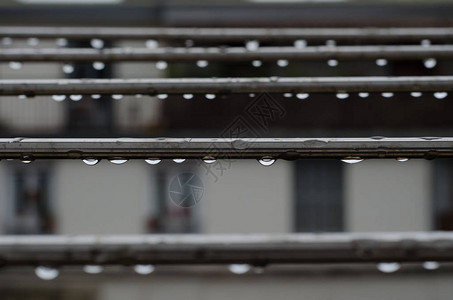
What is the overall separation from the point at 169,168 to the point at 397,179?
12.1 feet

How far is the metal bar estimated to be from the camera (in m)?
1.05

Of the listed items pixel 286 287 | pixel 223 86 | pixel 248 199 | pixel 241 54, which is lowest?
pixel 223 86

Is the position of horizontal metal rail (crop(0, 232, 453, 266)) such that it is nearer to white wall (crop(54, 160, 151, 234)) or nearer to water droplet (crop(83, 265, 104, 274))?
water droplet (crop(83, 265, 104, 274))

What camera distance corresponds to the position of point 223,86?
1.07 m

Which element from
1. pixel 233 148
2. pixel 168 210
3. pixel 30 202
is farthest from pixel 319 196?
pixel 233 148

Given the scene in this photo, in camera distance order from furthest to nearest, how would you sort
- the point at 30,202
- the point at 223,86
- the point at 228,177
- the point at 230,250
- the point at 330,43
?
the point at 30,202, the point at 228,177, the point at 330,43, the point at 223,86, the point at 230,250

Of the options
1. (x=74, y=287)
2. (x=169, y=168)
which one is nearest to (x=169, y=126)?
(x=169, y=168)

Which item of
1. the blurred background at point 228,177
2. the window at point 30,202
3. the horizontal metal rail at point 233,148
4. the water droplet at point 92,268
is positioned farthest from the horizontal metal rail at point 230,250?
the window at point 30,202

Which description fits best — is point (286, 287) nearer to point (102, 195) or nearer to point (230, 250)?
point (102, 195)

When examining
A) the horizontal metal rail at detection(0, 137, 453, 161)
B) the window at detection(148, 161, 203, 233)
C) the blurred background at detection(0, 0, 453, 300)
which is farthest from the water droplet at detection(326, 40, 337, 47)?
the window at detection(148, 161, 203, 233)

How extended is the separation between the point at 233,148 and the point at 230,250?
0.17 metres

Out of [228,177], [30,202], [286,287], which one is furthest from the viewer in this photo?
[30,202]

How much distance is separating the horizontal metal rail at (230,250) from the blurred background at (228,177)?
7291 millimetres

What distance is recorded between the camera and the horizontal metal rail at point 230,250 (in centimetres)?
80
